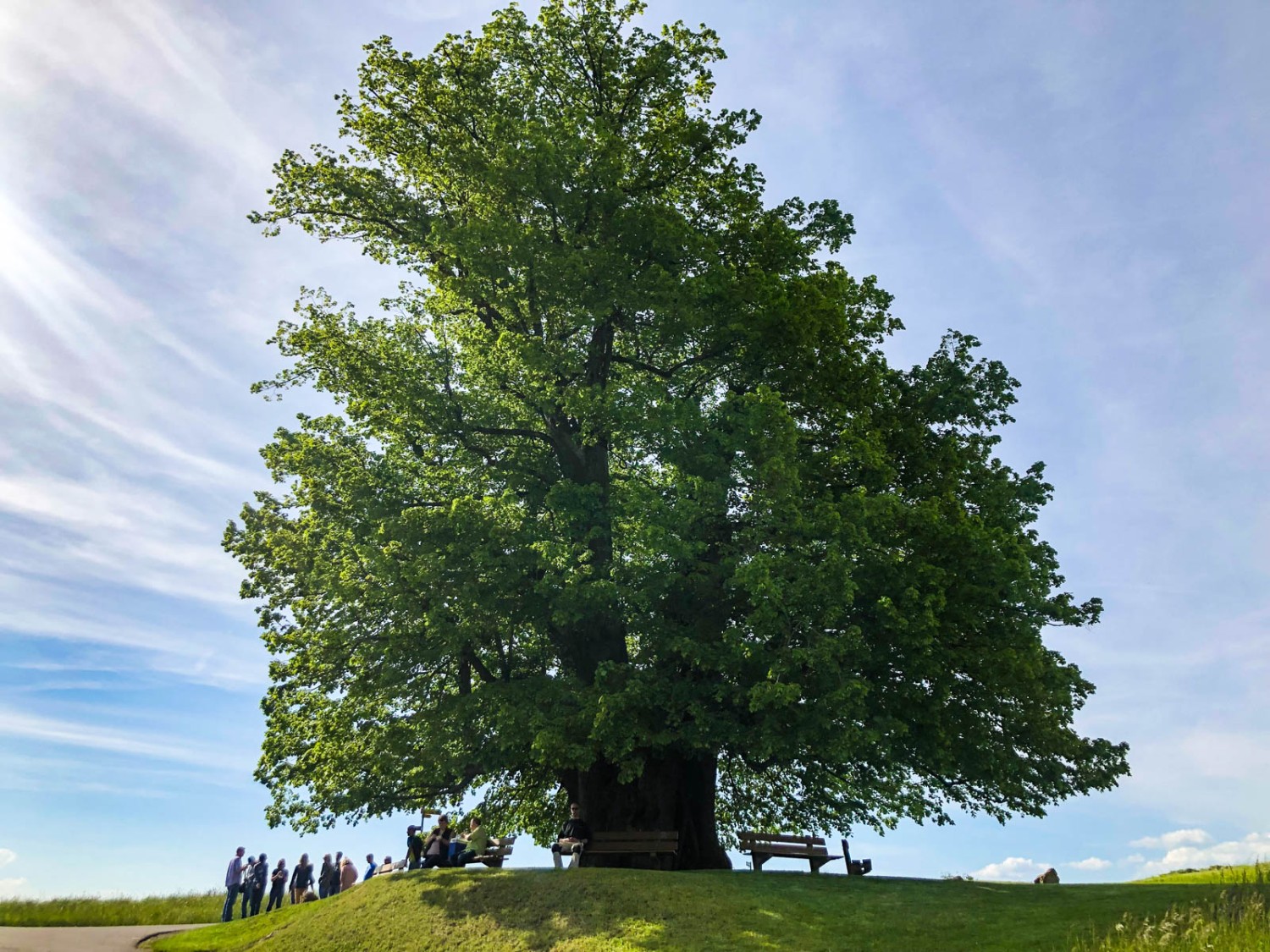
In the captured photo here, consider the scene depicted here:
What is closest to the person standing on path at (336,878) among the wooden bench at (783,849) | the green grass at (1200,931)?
the wooden bench at (783,849)

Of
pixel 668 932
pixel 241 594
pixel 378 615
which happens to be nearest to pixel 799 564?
pixel 668 932

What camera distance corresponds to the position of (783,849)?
76.5 ft

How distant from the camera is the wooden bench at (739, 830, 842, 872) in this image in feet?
76.3

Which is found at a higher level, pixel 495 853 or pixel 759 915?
pixel 495 853

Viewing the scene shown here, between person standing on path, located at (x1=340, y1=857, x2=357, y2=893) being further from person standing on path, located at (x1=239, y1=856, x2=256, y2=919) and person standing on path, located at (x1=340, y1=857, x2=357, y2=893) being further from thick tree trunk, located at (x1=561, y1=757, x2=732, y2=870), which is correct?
thick tree trunk, located at (x1=561, y1=757, x2=732, y2=870)

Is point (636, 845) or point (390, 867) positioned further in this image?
point (390, 867)

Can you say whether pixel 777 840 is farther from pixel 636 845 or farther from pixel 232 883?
pixel 232 883

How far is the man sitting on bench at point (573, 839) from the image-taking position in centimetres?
2183

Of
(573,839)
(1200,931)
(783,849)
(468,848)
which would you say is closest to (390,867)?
(468,848)

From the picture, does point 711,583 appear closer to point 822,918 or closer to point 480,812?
point 822,918

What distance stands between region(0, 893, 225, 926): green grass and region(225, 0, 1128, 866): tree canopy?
9.61 metres

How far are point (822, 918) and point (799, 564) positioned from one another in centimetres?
728

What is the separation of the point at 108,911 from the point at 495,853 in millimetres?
15803

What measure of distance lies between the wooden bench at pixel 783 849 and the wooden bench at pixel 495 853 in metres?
5.97
